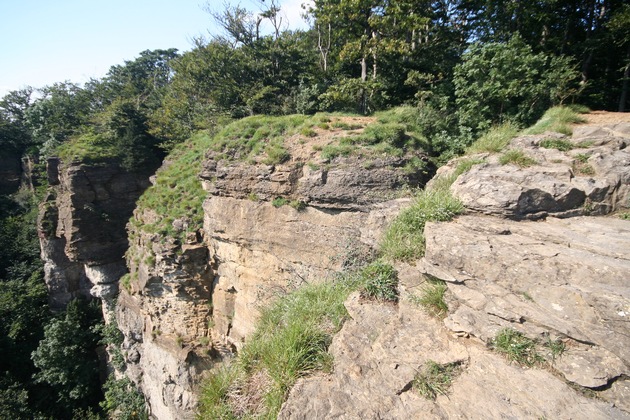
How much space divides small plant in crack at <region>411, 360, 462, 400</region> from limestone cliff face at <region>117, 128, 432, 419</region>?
2.77 m

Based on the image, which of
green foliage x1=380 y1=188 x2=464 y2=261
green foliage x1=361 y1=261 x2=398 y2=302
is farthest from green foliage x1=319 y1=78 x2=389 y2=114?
green foliage x1=361 y1=261 x2=398 y2=302

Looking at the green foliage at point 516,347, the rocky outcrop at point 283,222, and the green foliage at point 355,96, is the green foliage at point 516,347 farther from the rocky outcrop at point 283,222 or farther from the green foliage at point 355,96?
the green foliage at point 355,96

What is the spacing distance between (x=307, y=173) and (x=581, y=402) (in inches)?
271

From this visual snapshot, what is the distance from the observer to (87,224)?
1717 centimetres

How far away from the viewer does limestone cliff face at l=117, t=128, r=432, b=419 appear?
25.7 feet

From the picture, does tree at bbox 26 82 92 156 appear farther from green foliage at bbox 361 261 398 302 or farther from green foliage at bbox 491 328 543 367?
green foliage at bbox 491 328 543 367

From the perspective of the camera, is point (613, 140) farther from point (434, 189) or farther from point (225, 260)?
point (225, 260)

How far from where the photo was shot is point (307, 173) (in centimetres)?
841

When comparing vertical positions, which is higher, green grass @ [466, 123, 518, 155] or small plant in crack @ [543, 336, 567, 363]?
green grass @ [466, 123, 518, 155]


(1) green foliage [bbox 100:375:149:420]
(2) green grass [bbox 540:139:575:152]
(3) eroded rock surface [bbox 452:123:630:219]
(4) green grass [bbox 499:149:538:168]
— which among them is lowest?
(1) green foliage [bbox 100:375:149:420]

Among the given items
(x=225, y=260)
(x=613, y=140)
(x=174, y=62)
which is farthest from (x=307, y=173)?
(x=174, y=62)

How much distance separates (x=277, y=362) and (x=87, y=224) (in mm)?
18268

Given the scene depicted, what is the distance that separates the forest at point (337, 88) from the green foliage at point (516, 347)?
243 inches

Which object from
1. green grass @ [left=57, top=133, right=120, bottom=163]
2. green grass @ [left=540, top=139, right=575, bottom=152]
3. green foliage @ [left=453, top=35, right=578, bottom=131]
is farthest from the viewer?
green grass @ [left=57, top=133, right=120, bottom=163]
